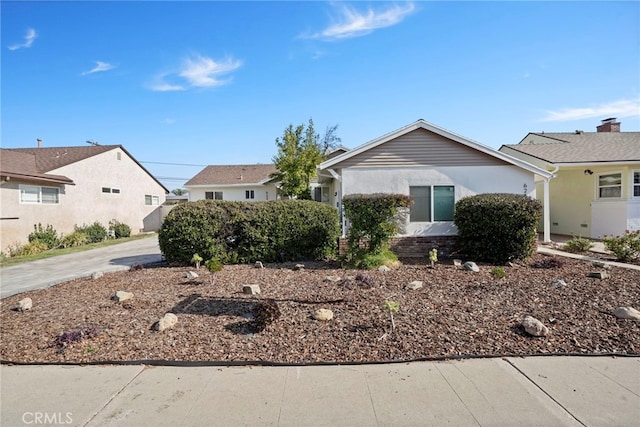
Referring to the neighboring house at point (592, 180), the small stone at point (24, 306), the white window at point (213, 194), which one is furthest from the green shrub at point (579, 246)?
the white window at point (213, 194)

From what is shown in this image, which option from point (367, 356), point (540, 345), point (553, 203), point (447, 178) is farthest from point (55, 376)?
point (553, 203)

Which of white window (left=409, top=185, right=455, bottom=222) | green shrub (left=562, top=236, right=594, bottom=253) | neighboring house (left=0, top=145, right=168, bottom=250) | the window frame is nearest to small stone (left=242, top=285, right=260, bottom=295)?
white window (left=409, top=185, right=455, bottom=222)

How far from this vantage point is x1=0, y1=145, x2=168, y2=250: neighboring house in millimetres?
13359

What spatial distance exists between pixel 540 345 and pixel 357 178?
7.00 meters

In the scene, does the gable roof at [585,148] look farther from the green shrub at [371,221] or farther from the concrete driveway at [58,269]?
the concrete driveway at [58,269]

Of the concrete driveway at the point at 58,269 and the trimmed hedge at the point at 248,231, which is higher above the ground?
the trimmed hedge at the point at 248,231

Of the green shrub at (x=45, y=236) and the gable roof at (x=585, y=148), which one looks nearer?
the gable roof at (x=585, y=148)

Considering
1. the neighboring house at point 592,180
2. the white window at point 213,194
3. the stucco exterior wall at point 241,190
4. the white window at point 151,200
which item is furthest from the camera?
the white window at point 213,194

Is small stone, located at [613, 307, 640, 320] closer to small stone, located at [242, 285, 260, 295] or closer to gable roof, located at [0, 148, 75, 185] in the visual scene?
small stone, located at [242, 285, 260, 295]

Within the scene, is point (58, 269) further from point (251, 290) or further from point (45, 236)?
point (251, 290)

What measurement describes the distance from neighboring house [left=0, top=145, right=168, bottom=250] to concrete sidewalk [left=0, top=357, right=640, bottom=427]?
43.8 feet

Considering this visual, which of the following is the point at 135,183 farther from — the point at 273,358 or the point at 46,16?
the point at 273,358

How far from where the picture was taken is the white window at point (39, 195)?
1397 centimetres

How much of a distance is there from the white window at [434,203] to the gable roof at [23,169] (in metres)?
14.9
